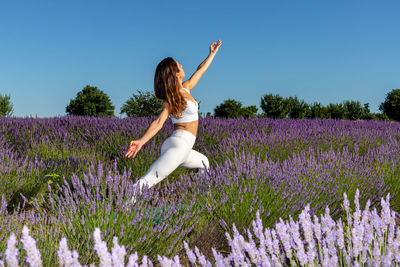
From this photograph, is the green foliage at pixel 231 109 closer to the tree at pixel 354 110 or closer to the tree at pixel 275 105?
the tree at pixel 275 105

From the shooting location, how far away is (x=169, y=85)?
156 inches

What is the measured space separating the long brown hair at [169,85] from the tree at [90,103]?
46.0m

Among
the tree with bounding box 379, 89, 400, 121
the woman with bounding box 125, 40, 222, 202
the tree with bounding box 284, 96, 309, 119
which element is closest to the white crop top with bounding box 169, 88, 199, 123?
the woman with bounding box 125, 40, 222, 202

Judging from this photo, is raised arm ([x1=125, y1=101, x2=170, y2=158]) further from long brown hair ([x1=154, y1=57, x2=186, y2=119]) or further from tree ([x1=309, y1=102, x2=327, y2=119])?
tree ([x1=309, y1=102, x2=327, y2=119])

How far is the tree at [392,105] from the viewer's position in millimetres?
37566

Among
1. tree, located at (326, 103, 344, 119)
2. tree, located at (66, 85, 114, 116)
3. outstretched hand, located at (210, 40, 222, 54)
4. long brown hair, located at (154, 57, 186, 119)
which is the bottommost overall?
long brown hair, located at (154, 57, 186, 119)

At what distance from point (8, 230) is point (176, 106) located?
76.7 inches

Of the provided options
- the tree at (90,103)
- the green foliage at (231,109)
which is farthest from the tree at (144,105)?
the tree at (90,103)

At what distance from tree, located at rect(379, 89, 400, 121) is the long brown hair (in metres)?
38.7

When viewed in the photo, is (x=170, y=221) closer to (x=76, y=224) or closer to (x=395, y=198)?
(x=76, y=224)

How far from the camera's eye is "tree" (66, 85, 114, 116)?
161ft

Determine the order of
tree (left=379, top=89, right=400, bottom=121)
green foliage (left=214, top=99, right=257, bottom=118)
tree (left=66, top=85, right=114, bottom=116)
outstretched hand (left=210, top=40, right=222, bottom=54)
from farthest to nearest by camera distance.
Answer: tree (left=66, top=85, right=114, bottom=116) < green foliage (left=214, top=99, right=257, bottom=118) < tree (left=379, top=89, right=400, bottom=121) < outstretched hand (left=210, top=40, right=222, bottom=54)

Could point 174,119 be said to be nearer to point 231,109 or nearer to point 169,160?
point 169,160

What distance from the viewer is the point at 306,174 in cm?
407
